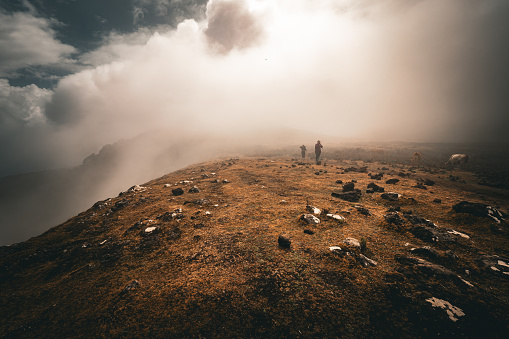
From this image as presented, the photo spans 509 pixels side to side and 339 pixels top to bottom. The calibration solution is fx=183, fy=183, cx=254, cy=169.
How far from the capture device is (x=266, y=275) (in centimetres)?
520

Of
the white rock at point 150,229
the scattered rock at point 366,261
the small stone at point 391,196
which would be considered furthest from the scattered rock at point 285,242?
the small stone at point 391,196

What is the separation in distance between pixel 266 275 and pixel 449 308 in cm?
401

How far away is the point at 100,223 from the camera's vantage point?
10.1 m

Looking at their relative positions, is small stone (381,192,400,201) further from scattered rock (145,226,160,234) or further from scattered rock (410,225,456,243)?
scattered rock (145,226,160,234)

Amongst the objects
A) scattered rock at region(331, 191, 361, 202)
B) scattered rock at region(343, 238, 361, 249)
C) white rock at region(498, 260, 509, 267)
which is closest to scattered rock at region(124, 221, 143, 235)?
scattered rock at region(343, 238, 361, 249)

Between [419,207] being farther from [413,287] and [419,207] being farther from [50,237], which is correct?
[50,237]

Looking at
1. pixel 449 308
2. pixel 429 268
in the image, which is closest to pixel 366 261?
pixel 429 268

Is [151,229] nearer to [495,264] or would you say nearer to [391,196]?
[495,264]

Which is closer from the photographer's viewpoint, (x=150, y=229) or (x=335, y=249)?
(x=335, y=249)

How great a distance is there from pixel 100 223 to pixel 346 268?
39.7 ft

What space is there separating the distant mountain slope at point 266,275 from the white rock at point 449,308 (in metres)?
0.02

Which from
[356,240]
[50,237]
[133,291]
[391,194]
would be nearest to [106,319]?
[133,291]

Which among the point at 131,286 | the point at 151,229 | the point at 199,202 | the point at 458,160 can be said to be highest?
the point at 199,202

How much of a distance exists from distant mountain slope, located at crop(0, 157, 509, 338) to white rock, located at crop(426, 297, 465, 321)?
0.02m
